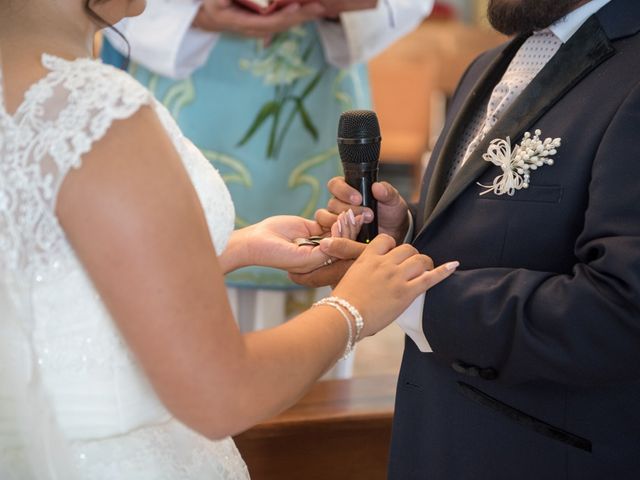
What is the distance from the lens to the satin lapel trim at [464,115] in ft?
6.17

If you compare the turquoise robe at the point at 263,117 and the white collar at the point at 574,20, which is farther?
the turquoise robe at the point at 263,117

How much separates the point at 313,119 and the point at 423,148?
12.5ft

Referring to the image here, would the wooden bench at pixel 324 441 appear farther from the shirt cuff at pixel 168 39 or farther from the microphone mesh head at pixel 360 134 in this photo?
the shirt cuff at pixel 168 39

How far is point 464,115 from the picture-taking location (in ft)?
6.35

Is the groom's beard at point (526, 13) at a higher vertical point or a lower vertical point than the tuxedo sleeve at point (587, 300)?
higher

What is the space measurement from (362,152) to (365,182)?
76 mm

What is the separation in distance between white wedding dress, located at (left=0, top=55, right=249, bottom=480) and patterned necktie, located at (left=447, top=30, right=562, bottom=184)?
0.63 m

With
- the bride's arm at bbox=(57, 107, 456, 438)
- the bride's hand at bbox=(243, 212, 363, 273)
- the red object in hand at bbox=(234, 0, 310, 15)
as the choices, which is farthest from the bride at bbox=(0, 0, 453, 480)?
the red object in hand at bbox=(234, 0, 310, 15)

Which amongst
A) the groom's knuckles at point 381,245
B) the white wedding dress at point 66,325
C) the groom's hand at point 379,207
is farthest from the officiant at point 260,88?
the white wedding dress at point 66,325

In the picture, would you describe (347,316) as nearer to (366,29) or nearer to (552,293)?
(552,293)

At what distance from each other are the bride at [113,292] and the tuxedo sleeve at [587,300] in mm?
171

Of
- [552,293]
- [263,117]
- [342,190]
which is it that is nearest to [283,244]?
[342,190]

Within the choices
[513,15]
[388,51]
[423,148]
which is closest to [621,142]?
[513,15]

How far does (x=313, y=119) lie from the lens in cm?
285
